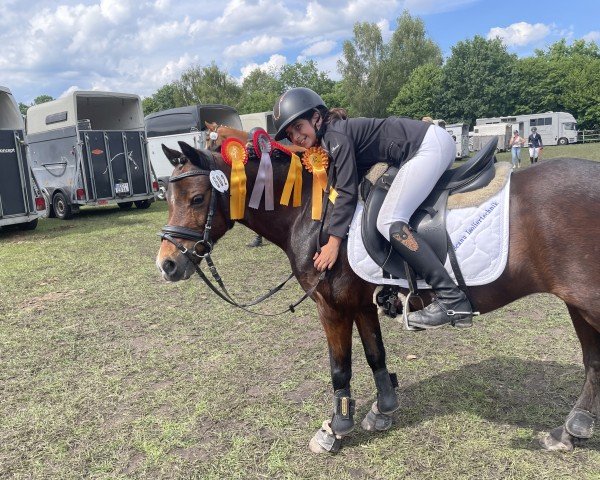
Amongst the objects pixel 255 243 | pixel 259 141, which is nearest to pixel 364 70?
pixel 255 243

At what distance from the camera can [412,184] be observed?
9.55 feet

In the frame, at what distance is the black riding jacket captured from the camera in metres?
2.96

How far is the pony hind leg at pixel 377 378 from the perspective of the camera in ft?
11.5

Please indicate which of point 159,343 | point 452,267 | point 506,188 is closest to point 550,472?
point 452,267

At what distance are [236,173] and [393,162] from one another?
3.47 ft

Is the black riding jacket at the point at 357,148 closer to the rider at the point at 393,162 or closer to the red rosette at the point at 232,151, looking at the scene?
the rider at the point at 393,162

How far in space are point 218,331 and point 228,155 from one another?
2828mm

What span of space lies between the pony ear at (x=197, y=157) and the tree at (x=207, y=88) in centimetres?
5121

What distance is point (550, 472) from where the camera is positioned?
2910 millimetres

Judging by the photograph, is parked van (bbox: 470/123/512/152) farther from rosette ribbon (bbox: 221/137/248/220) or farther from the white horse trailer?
rosette ribbon (bbox: 221/137/248/220)

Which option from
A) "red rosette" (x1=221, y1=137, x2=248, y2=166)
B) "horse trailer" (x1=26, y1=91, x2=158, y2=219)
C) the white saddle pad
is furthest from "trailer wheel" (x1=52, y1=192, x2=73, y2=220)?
the white saddle pad

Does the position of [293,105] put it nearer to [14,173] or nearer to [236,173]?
[236,173]

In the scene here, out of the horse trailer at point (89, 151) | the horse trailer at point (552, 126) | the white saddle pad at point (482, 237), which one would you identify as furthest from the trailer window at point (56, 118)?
the horse trailer at point (552, 126)

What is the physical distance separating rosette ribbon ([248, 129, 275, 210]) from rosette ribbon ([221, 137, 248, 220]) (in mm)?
83
